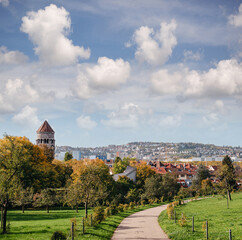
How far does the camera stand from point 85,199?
35.2 meters

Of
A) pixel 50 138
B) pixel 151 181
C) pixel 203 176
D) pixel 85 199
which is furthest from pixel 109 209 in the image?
pixel 50 138

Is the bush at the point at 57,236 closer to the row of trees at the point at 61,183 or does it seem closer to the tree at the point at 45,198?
the row of trees at the point at 61,183

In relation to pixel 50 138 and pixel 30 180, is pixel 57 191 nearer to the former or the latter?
pixel 30 180

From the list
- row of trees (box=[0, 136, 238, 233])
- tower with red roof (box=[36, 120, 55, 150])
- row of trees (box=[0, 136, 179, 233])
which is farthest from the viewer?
tower with red roof (box=[36, 120, 55, 150])

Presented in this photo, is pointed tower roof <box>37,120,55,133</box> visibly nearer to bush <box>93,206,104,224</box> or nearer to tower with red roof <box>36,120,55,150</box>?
tower with red roof <box>36,120,55,150</box>

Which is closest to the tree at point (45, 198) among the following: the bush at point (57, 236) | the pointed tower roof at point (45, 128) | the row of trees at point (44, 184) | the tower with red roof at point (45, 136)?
the row of trees at point (44, 184)

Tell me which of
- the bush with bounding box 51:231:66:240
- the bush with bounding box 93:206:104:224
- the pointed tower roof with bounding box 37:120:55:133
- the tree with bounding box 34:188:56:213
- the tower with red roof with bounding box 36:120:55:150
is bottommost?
the tree with bounding box 34:188:56:213

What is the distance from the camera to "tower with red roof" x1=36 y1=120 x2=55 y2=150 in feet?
370

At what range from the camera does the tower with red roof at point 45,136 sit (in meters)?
113

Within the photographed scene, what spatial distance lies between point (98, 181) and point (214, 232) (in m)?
18.6

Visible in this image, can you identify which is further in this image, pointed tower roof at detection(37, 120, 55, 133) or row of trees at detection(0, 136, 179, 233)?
pointed tower roof at detection(37, 120, 55, 133)

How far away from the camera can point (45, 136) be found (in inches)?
4446

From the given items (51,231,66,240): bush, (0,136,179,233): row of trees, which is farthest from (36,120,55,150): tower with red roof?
(51,231,66,240): bush

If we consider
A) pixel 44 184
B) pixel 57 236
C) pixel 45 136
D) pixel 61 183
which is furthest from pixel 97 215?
pixel 45 136
